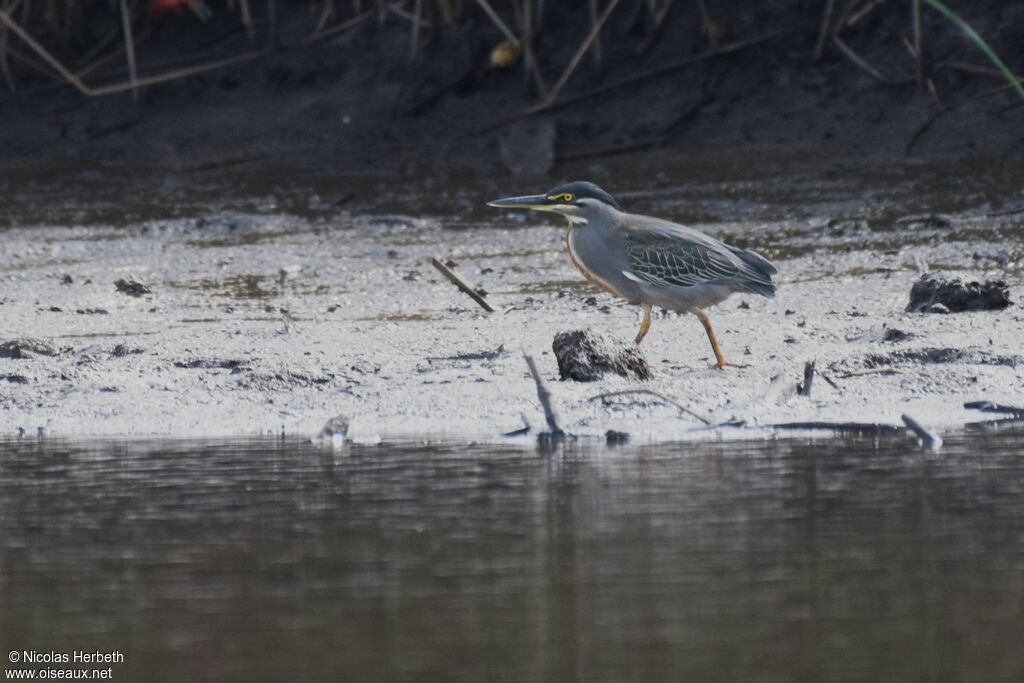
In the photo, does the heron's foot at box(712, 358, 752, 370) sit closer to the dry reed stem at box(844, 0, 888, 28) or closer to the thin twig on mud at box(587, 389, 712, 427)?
the thin twig on mud at box(587, 389, 712, 427)

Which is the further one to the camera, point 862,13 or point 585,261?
point 862,13

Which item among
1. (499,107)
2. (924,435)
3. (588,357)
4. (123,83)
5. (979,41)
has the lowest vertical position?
(924,435)

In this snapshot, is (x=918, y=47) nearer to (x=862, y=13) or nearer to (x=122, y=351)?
(x=862, y=13)

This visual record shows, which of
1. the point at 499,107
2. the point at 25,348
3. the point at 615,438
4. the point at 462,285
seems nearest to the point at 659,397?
the point at 615,438

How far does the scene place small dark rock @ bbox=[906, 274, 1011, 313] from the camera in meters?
7.66

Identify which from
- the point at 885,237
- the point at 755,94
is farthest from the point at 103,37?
the point at 885,237

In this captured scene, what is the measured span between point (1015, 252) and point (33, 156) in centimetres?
663

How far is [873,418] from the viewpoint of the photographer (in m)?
6.06

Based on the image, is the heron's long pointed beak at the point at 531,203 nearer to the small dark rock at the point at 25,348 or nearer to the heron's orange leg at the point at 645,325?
the heron's orange leg at the point at 645,325

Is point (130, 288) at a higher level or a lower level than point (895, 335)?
higher

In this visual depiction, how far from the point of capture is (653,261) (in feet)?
24.9

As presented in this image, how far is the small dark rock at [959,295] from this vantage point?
7.66 m

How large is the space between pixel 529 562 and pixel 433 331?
3.91 m

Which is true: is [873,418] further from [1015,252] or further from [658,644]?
[1015,252]
